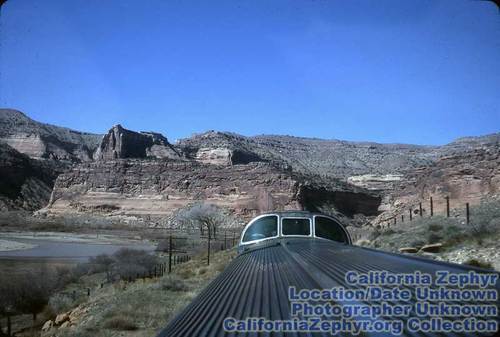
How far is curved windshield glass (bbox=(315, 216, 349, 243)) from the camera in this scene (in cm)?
839

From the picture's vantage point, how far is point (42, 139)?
424ft

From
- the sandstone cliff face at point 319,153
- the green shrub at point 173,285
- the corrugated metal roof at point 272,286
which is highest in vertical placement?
the sandstone cliff face at point 319,153

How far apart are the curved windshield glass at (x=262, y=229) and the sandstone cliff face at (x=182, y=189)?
6657 centimetres

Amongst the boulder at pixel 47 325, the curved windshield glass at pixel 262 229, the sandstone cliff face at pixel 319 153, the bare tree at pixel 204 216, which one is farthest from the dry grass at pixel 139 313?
the sandstone cliff face at pixel 319 153

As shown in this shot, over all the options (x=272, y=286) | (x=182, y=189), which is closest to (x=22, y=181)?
(x=182, y=189)

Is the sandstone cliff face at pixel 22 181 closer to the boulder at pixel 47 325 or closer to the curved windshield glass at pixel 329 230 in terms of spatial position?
the boulder at pixel 47 325

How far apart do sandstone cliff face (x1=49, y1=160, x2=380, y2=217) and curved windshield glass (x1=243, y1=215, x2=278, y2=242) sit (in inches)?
2621

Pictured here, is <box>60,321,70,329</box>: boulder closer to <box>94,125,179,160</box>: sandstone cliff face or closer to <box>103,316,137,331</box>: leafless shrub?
<box>103,316,137,331</box>: leafless shrub

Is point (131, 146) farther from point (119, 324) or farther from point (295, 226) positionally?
point (295, 226)

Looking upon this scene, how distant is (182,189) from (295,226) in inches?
3173

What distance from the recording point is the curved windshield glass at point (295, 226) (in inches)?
331

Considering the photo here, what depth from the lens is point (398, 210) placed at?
61.2 m

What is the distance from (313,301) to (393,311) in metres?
0.51

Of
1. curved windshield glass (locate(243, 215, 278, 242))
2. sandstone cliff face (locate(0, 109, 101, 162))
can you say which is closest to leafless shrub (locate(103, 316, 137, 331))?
curved windshield glass (locate(243, 215, 278, 242))
